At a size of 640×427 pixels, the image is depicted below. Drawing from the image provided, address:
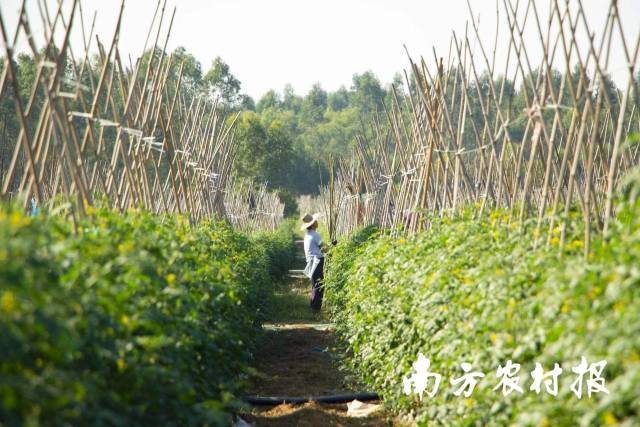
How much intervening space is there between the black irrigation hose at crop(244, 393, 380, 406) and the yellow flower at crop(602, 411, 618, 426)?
13.9 ft

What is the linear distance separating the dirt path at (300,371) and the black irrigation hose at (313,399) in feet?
0.24

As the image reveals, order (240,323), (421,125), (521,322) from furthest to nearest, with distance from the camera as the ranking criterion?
(421,125), (240,323), (521,322)

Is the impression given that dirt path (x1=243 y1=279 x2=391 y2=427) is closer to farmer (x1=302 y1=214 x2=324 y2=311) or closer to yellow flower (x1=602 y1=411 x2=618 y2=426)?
farmer (x1=302 y1=214 x2=324 y2=311)

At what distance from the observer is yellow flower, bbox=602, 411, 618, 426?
295cm

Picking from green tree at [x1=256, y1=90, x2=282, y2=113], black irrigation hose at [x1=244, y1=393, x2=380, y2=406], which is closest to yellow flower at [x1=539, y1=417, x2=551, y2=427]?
black irrigation hose at [x1=244, y1=393, x2=380, y2=406]

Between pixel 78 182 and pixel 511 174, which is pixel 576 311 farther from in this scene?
pixel 511 174

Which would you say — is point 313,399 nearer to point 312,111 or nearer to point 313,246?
point 313,246

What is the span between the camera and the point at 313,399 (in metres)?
7.19

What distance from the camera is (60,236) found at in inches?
158

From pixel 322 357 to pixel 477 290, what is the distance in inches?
195

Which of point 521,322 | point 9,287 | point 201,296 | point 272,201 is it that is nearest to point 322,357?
point 201,296

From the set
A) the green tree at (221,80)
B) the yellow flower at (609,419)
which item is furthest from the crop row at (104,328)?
the green tree at (221,80)

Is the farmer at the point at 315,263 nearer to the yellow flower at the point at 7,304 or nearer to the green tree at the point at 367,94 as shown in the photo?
the yellow flower at the point at 7,304

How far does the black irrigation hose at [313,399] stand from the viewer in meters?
7.12
